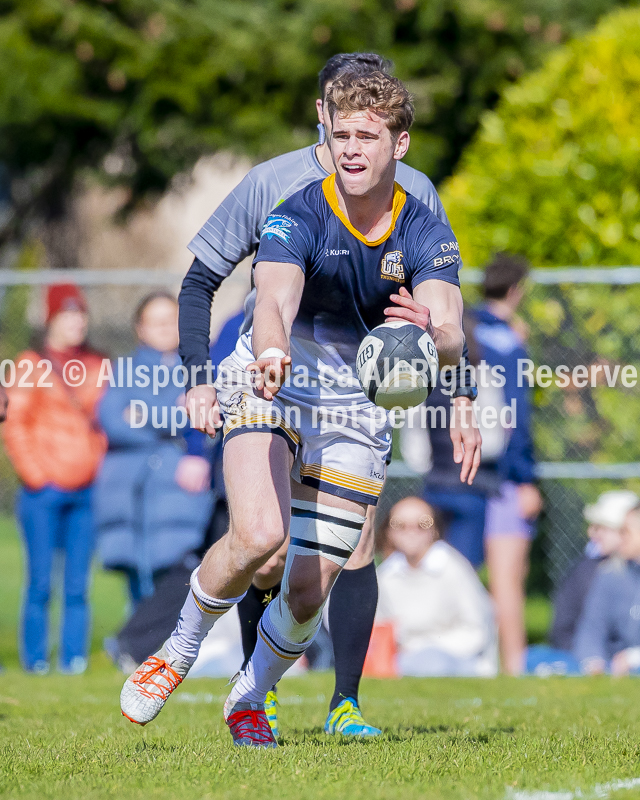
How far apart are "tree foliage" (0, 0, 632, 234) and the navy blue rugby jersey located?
6.75 meters

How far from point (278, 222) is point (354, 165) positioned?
0.33 m

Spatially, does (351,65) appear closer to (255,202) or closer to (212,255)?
(255,202)

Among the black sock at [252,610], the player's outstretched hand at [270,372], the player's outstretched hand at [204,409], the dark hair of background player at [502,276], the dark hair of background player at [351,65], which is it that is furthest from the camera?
the dark hair of background player at [502,276]

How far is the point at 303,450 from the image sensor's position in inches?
171

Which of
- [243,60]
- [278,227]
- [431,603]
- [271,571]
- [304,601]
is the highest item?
[243,60]

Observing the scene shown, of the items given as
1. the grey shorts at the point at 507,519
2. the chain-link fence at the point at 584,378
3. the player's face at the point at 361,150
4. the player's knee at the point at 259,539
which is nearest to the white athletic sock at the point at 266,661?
the player's knee at the point at 259,539

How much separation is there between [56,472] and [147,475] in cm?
64

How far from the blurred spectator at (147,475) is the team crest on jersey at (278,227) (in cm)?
407

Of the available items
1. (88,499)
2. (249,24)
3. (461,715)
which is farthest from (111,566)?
(249,24)

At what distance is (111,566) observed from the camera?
8.07 meters

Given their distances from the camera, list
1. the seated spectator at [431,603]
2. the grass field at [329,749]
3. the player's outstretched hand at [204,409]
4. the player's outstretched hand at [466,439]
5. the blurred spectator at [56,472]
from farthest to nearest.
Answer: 1. the blurred spectator at [56,472]
2. the seated spectator at [431,603]
3. the player's outstretched hand at [466,439]
4. the player's outstretched hand at [204,409]
5. the grass field at [329,749]

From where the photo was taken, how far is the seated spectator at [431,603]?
7.84 m

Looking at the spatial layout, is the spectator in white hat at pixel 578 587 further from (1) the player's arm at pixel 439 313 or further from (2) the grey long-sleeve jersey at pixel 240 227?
(1) the player's arm at pixel 439 313

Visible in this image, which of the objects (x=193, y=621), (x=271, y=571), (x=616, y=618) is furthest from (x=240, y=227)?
(x=616, y=618)
